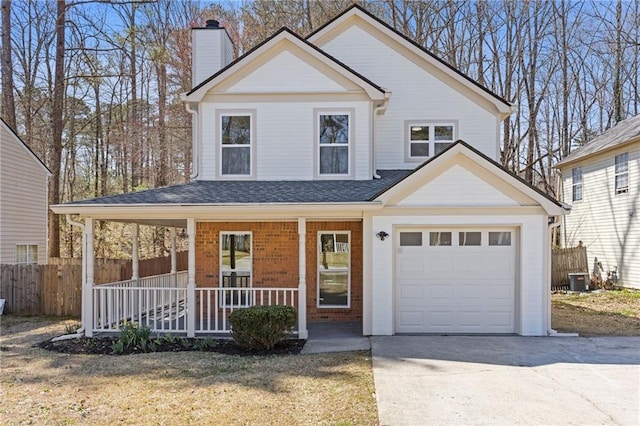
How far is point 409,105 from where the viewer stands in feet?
43.8

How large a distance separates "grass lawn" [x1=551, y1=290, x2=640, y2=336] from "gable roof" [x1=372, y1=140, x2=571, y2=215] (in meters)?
2.86

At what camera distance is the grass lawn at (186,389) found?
5.61 metres

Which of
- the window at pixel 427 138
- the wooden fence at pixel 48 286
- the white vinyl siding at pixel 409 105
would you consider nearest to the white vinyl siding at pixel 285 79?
the white vinyl siding at pixel 409 105

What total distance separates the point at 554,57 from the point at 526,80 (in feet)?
6.39

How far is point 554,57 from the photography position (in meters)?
26.1

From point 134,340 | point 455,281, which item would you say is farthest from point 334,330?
point 134,340

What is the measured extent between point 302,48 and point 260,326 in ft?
22.5

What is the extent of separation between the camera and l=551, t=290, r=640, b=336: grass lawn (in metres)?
10.6

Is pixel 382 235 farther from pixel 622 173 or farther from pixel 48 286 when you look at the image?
pixel 622 173

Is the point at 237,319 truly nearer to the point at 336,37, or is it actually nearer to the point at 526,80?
the point at 336,37

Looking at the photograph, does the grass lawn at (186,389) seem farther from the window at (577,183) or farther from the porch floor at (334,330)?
the window at (577,183)

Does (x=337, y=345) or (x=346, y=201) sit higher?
(x=346, y=201)

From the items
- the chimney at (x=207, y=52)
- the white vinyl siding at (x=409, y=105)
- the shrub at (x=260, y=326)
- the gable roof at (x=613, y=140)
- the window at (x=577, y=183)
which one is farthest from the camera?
the window at (x=577, y=183)

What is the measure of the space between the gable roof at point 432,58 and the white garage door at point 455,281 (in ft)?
14.9
